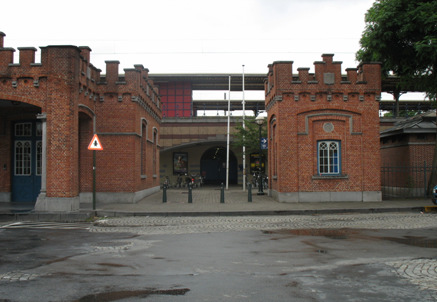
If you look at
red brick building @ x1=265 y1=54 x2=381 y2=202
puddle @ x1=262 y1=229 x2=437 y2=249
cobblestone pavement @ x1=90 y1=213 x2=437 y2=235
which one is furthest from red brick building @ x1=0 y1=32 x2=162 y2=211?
puddle @ x1=262 y1=229 x2=437 y2=249

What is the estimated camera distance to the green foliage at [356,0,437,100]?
57.0 ft

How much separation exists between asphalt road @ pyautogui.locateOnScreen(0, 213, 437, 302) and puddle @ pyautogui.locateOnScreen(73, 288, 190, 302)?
0.5 inches

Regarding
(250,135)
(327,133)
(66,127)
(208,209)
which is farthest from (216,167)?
(66,127)

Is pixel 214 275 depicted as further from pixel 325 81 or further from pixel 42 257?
pixel 325 81

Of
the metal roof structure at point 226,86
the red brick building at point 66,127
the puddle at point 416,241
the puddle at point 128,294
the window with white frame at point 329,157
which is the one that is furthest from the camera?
the metal roof structure at point 226,86

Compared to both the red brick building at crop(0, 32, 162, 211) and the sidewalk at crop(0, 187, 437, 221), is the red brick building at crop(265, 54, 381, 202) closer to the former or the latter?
the sidewalk at crop(0, 187, 437, 221)

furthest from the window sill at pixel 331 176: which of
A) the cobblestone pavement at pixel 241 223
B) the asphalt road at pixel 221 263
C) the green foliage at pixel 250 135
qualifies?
the green foliage at pixel 250 135

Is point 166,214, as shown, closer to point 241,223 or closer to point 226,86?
point 241,223

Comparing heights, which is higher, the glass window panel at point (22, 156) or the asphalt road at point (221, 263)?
the glass window panel at point (22, 156)

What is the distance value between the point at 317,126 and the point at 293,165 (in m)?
2.04

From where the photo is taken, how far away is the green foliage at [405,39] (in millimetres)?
17359

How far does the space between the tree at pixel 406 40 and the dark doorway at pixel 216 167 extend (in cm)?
2134

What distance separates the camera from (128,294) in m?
5.03

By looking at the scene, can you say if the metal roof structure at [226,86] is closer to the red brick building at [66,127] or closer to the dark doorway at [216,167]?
the dark doorway at [216,167]
